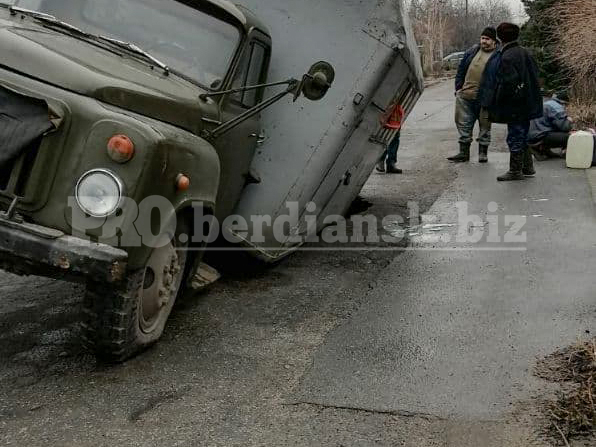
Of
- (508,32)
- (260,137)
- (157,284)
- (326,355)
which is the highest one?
(508,32)

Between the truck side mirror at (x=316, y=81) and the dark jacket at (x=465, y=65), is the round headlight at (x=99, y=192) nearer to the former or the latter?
the truck side mirror at (x=316, y=81)

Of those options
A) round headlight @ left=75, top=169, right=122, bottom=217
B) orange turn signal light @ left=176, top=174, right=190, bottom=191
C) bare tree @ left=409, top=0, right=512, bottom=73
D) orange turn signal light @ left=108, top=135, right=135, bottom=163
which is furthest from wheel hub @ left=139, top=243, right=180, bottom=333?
bare tree @ left=409, top=0, right=512, bottom=73

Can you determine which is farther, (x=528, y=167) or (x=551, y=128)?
(x=551, y=128)

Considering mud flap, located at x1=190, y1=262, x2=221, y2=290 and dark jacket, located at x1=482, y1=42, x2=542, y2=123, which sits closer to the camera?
mud flap, located at x1=190, y1=262, x2=221, y2=290

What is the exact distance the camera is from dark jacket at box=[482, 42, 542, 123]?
10.1 metres

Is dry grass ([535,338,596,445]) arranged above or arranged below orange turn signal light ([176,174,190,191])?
below

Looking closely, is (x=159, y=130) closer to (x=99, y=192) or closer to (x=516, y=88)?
(x=99, y=192)

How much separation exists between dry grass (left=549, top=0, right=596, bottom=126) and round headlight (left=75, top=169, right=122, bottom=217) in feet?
41.9

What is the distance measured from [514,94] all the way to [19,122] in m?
7.62

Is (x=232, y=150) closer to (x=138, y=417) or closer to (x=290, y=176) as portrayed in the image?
(x=290, y=176)

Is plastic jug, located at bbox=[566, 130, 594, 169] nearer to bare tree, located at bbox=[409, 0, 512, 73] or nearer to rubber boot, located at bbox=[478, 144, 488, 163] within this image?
rubber boot, located at bbox=[478, 144, 488, 163]

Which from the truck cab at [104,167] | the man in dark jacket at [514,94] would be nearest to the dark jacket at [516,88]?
the man in dark jacket at [514,94]

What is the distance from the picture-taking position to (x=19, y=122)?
3842 millimetres

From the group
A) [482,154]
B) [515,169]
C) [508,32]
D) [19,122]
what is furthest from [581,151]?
[19,122]
